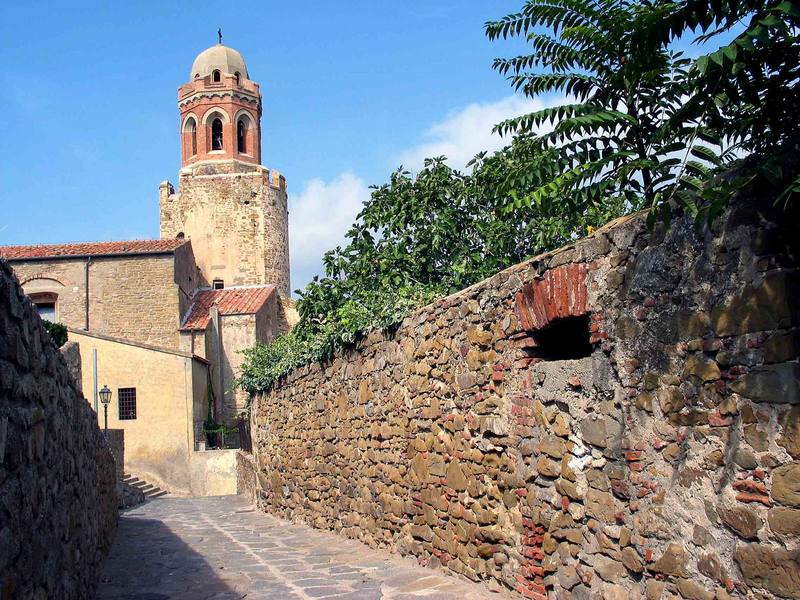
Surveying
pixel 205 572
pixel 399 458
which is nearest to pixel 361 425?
pixel 399 458

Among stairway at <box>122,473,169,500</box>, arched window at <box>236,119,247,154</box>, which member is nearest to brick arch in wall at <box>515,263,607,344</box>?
stairway at <box>122,473,169,500</box>

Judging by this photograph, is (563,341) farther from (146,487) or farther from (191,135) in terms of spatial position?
(191,135)

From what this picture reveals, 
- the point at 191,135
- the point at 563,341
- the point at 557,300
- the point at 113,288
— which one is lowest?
the point at 563,341

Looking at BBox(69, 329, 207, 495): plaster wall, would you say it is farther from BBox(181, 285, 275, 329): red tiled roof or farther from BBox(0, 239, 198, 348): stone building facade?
BBox(0, 239, 198, 348): stone building facade

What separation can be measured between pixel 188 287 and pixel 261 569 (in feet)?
90.0

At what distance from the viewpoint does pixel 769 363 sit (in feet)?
13.1

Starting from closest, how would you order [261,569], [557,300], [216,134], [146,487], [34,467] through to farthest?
1. [34,467]
2. [557,300]
3. [261,569]
4. [146,487]
5. [216,134]

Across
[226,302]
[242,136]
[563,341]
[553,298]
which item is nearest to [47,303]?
[226,302]

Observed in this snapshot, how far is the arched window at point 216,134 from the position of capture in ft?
132

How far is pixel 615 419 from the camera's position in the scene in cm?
517

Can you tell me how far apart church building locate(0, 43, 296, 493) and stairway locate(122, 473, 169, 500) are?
0.69 m

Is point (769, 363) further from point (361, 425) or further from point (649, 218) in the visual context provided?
point (361, 425)

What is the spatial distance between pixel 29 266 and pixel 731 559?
3276cm

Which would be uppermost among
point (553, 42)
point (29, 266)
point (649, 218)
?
point (29, 266)
